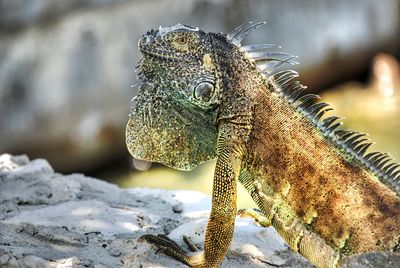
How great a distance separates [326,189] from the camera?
3.86 m

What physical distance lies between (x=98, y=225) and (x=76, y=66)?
4668mm

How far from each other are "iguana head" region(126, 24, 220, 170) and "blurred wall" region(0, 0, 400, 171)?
4768mm

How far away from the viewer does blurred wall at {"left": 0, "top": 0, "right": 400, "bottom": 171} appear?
857cm

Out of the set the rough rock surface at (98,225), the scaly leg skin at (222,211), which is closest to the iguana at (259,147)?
the scaly leg skin at (222,211)

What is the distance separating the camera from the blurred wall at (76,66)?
8.57 m

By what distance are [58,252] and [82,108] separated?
5.09 metres

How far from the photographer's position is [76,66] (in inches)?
351

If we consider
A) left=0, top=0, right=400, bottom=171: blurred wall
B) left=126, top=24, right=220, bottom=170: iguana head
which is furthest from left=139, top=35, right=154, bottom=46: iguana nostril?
left=0, top=0, right=400, bottom=171: blurred wall

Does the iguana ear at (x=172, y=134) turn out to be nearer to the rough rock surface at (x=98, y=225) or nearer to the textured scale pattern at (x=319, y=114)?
the textured scale pattern at (x=319, y=114)

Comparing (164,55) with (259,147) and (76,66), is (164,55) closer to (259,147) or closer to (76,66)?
(259,147)

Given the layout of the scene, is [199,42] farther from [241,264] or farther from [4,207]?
[4,207]

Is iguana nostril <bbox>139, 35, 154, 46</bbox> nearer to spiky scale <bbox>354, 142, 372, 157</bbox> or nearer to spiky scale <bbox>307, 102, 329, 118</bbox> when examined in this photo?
spiky scale <bbox>307, 102, 329, 118</bbox>

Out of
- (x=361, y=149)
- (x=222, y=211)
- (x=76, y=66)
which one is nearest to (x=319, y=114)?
(x=361, y=149)

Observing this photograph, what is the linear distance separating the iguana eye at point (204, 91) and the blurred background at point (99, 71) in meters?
4.53
